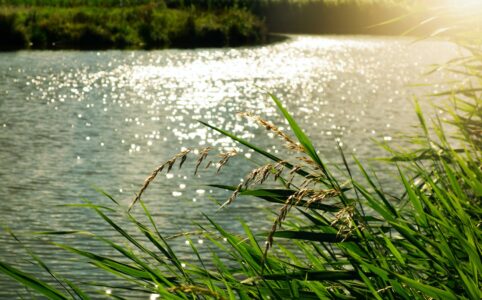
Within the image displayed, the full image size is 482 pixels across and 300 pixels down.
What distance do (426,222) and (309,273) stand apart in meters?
0.45

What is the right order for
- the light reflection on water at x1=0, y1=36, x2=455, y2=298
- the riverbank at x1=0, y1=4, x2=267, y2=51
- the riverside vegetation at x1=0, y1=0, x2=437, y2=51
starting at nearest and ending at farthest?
the light reflection on water at x1=0, y1=36, x2=455, y2=298
the riverbank at x1=0, y1=4, x2=267, y2=51
the riverside vegetation at x1=0, y1=0, x2=437, y2=51

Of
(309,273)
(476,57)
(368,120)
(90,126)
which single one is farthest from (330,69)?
(309,273)

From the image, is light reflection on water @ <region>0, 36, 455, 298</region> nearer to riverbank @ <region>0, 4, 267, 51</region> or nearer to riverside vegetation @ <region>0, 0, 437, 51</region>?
riverbank @ <region>0, 4, 267, 51</region>

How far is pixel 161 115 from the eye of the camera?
58.2 ft

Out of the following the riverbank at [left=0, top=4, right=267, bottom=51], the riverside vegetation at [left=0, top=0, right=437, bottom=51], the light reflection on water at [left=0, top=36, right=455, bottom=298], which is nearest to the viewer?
the light reflection on water at [left=0, top=36, right=455, bottom=298]

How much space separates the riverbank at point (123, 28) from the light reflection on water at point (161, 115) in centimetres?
182

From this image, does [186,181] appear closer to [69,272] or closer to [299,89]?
[69,272]

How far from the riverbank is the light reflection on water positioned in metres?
1.82

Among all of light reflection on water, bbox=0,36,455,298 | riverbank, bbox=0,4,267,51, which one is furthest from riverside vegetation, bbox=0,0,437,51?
light reflection on water, bbox=0,36,455,298

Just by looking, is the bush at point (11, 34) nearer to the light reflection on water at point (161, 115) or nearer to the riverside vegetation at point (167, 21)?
the riverside vegetation at point (167, 21)

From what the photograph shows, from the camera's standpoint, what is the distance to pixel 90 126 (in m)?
15.8

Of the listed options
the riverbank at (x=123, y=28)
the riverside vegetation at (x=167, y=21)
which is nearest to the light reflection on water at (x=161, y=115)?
the riverbank at (x=123, y=28)

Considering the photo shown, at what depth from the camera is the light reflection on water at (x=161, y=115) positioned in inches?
391

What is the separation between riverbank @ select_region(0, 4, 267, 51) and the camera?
30.8m
